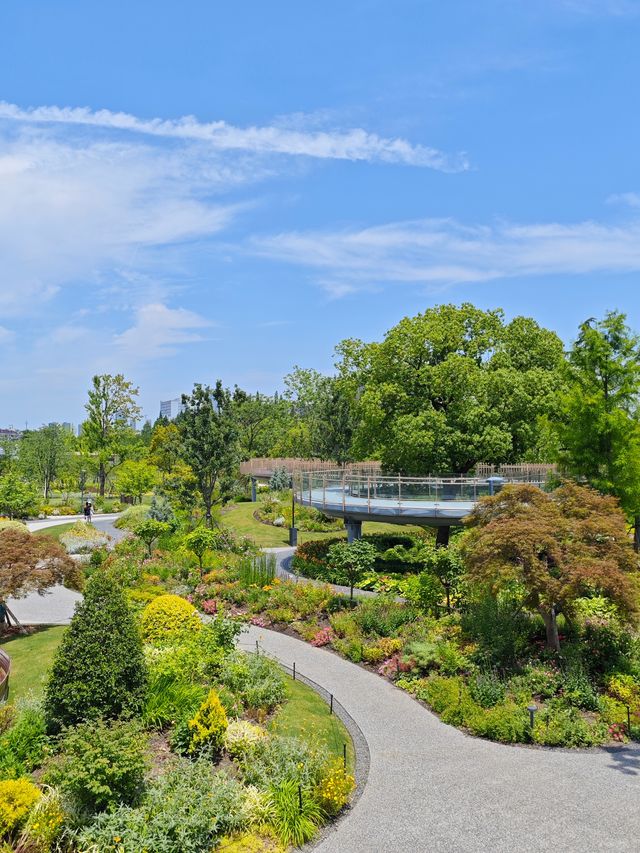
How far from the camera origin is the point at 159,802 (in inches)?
355

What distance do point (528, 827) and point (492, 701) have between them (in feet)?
13.8

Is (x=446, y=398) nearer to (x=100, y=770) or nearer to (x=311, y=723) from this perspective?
(x=311, y=723)

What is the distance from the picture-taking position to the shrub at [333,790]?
31.5 feet

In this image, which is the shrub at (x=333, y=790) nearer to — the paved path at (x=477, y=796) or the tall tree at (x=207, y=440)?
the paved path at (x=477, y=796)

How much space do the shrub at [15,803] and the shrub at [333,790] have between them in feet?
13.4

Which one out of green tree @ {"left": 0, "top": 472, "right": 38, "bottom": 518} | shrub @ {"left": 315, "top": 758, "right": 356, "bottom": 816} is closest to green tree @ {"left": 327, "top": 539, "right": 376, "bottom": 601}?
shrub @ {"left": 315, "top": 758, "right": 356, "bottom": 816}

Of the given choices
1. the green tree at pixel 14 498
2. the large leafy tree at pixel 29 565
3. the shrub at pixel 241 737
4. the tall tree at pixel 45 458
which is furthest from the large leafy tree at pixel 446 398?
the tall tree at pixel 45 458

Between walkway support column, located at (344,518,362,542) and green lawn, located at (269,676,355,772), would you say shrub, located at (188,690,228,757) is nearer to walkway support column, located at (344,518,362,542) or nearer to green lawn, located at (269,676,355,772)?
green lawn, located at (269,676,355,772)

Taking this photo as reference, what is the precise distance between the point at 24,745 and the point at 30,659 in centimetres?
676

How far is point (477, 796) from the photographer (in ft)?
33.4

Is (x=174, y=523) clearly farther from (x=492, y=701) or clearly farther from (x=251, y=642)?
(x=492, y=701)

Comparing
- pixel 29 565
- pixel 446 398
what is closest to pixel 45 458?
pixel 446 398

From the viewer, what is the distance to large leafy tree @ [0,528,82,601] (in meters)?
17.4

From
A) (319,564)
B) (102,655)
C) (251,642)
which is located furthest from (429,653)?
(319,564)
